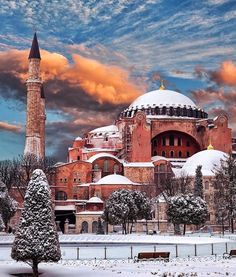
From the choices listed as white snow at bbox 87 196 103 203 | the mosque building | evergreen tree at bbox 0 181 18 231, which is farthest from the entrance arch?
evergreen tree at bbox 0 181 18 231

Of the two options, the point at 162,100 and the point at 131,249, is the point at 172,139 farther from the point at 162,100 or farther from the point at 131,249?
the point at 131,249

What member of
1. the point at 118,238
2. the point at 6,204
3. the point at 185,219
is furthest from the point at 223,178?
the point at 6,204

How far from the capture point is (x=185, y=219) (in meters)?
45.7

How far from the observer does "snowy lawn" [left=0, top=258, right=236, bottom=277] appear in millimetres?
18562

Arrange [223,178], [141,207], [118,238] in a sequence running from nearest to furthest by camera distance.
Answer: [118,238] → [223,178] → [141,207]

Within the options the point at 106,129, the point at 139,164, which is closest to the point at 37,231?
the point at 139,164

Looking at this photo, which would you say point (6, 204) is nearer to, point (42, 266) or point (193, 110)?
point (42, 266)

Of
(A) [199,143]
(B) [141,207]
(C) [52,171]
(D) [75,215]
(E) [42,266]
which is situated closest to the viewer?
(E) [42,266]

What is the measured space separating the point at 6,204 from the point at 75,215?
1986 centimetres

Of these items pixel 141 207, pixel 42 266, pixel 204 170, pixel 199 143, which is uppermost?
pixel 199 143

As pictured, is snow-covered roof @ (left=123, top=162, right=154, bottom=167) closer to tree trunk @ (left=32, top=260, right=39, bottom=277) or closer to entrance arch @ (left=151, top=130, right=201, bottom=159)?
entrance arch @ (left=151, top=130, right=201, bottom=159)

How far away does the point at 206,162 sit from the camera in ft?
216

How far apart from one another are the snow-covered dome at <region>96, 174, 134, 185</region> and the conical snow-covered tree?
46.4m

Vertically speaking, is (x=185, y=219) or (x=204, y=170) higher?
(x=204, y=170)
